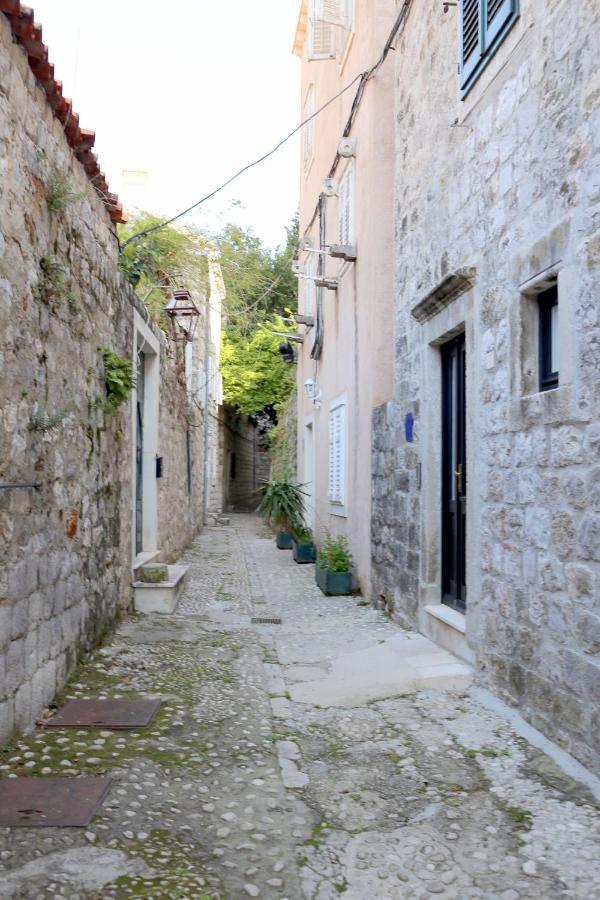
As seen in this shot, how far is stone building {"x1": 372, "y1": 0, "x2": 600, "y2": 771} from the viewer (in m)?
2.99

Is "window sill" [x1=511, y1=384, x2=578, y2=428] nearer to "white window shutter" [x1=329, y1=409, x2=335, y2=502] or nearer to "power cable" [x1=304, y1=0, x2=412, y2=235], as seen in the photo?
"power cable" [x1=304, y1=0, x2=412, y2=235]

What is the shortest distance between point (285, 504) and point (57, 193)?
824cm

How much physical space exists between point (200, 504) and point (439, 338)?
1072 cm

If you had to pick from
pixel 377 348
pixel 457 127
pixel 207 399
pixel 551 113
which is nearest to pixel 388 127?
pixel 377 348

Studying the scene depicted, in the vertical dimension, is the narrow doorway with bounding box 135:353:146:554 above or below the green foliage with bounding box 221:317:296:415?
below

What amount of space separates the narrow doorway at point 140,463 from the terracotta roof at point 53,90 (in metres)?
2.53

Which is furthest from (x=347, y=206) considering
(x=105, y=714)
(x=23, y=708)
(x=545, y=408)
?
(x=23, y=708)

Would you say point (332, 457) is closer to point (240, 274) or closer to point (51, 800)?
point (240, 274)

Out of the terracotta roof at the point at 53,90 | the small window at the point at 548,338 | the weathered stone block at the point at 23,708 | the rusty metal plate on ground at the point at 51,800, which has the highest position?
the terracotta roof at the point at 53,90

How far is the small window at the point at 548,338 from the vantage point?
3443mm

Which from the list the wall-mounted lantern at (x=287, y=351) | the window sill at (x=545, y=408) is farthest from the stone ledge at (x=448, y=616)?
the wall-mounted lantern at (x=287, y=351)

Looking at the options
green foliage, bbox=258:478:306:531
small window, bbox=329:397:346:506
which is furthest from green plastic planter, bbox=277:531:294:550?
small window, bbox=329:397:346:506

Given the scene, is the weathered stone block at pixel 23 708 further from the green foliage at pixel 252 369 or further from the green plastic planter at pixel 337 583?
the green foliage at pixel 252 369

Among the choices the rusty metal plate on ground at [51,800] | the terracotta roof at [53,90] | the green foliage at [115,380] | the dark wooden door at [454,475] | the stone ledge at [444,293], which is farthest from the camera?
the green foliage at [115,380]
